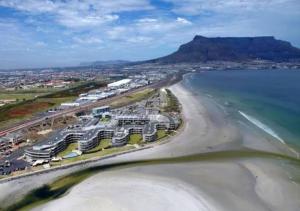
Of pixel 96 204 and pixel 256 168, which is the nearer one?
pixel 96 204

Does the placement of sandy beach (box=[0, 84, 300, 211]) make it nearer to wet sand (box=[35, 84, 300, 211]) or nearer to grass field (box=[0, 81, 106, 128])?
wet sand (box=[35, 84, 300, 211])

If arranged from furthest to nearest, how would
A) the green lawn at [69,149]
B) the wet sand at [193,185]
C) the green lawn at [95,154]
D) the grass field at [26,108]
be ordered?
1. the grass field at [26,108]
2. the green lawn at [69,149]
3. the green lawn at [95,154]
4. the wet sand at [193,185]

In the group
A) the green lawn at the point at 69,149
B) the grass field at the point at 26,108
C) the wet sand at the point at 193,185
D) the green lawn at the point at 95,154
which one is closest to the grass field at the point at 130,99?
the grass field at the point at 26,108

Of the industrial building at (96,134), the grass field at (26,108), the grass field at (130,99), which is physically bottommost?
the grass field at (130,99)

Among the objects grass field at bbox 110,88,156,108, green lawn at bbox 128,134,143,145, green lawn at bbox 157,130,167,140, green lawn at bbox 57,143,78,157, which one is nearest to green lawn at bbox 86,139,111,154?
green lawn at bbox 57,143,78,157

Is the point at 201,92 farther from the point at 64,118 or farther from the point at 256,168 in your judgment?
the point at 256,168

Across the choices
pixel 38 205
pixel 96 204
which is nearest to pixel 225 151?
pixel 96 204

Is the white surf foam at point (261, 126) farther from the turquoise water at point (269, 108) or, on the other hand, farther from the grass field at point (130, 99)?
the grass field at point (130, 99)

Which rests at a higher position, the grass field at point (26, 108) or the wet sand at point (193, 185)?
the wet sand at point (193, 185)
